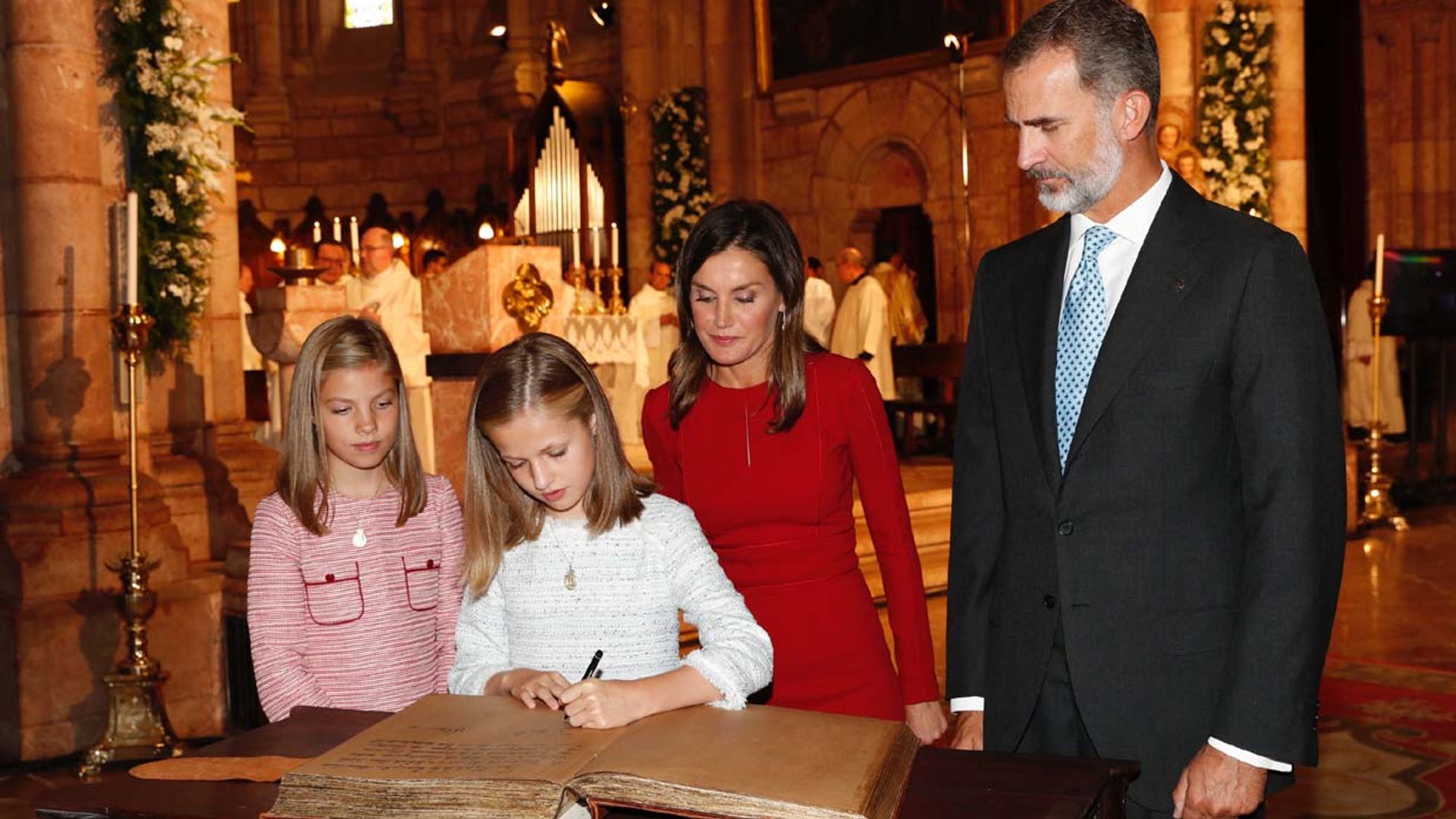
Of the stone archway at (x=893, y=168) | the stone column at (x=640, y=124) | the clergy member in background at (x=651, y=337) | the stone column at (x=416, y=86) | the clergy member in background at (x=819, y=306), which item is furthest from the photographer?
the stone column at (x=416, y=86)

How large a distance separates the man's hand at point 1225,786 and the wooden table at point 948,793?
34 centimetres

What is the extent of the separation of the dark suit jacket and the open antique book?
55cm

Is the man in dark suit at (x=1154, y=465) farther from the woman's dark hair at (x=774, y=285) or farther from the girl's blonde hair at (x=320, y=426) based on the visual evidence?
the girl's blonde hair at (x=320, y=426)

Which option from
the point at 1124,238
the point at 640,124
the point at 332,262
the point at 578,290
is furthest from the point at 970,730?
the point at 640,124

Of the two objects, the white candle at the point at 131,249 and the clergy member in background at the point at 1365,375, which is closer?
the white candle at the point at 131,249

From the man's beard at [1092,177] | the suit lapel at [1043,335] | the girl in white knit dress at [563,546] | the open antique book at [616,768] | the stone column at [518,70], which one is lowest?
the open antique book at [616,768]

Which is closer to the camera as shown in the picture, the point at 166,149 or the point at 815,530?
the point at 815,530

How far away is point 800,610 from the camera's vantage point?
8.43ft

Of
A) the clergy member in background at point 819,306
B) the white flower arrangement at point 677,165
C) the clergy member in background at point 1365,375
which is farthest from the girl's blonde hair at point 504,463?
the white flower arrangement at point 677,165

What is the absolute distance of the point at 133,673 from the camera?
203 inches

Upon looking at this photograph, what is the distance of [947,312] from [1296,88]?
412cm

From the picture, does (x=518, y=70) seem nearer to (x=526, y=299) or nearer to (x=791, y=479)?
(x=526, y=299)

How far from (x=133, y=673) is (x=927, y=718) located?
3437 mm

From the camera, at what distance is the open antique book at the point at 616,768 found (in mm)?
1384
